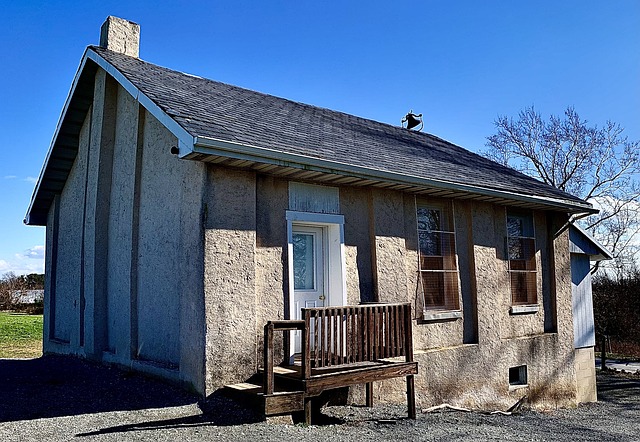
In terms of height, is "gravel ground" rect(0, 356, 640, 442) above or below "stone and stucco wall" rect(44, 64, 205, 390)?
below

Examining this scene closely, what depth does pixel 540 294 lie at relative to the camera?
12188mm

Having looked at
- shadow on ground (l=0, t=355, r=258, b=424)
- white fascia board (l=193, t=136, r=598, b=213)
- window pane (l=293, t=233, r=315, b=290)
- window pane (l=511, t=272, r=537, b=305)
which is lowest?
shadow on ground (l=0, t=355, r=258, b=424)

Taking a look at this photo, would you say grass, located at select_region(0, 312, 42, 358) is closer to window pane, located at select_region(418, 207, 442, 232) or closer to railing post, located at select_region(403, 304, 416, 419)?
window pane, located at select_region(418, 207, 442, 232)

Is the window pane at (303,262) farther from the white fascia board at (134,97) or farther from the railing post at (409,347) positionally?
the white fascia board at (134,97)

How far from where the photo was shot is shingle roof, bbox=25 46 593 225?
7.66 m

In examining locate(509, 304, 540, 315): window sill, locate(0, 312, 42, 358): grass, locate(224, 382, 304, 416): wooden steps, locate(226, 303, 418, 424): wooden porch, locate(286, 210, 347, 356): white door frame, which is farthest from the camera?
locate(0, 312, 42, 358): grass

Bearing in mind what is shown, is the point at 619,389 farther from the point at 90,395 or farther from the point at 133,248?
the point at 90,395

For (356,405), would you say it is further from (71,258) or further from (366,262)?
(71,258)

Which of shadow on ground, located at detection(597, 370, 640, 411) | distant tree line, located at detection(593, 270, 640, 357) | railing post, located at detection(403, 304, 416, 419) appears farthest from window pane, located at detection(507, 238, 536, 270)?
distant tree line, located at detection(593, 270, 640, 357)

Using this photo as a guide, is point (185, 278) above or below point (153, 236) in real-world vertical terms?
below

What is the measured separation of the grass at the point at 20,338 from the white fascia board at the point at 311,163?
11.2 metres

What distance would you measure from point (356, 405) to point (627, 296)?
19704 millimetres

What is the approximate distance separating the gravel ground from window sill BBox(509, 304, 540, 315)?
7.31ft

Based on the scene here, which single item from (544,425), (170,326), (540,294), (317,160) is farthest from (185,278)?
(540,294)
